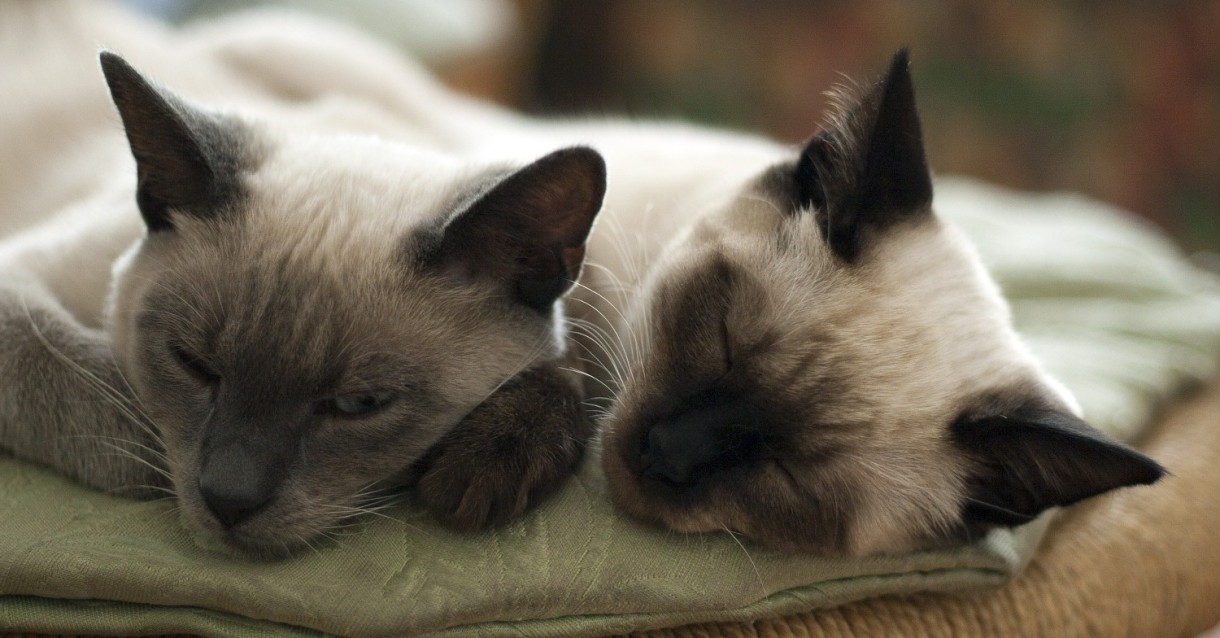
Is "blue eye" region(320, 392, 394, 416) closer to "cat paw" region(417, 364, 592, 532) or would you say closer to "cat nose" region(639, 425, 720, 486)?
"cat paw" region(417, 364, 592, 532)

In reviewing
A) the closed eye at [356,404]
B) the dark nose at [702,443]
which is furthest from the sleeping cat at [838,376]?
the closed eye at [356,404]

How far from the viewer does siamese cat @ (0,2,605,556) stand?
114 cm

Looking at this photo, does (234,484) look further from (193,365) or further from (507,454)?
(507,454)

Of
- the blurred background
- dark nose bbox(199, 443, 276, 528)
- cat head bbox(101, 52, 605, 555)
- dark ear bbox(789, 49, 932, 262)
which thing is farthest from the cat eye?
the blurred background

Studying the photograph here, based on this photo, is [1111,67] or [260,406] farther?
[1111,67]

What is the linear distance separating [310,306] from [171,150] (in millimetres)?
274

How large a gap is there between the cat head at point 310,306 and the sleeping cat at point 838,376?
18 centimetres

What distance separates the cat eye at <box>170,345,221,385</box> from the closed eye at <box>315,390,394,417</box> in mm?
142

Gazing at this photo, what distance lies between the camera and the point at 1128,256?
2.49m

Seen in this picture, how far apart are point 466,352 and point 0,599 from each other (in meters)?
0.58

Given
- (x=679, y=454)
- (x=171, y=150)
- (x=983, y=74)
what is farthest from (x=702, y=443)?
(x=983, y=74)

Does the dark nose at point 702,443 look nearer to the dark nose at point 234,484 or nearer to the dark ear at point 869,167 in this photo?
the dark ear at point 869,167

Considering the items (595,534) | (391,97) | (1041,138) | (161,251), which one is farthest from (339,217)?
(1041,138)

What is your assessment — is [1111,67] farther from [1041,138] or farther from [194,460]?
[194,460]
